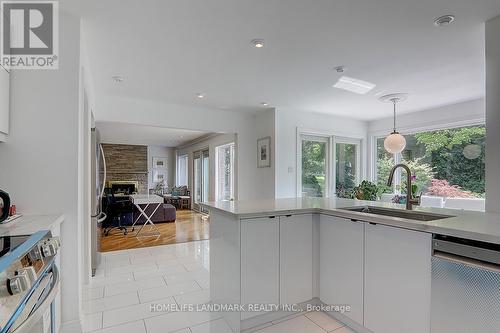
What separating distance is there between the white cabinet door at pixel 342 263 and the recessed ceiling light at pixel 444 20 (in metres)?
1.69

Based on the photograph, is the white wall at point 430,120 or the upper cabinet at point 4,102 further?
the white wall at point 430,120

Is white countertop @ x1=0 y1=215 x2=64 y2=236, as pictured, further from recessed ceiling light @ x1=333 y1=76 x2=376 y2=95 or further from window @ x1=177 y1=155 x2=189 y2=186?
window @ x1=177 y1=155 x2=189 y2=186

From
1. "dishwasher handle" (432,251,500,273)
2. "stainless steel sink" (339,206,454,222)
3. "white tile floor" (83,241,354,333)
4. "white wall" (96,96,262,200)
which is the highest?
"white wall" (96,96,262,200)

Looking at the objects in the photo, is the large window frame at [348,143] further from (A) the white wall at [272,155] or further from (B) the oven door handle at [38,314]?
(B) the oven door handle at [38,314]

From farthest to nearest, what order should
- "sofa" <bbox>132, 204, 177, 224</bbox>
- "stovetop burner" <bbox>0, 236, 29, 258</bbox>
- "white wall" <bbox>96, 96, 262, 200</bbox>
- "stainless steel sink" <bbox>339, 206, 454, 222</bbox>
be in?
"sofa" <bbox>132, 204, 177, 224</bbox>
"white wall" <bbox>96, 96, 262, 200</bbox>
"stainless steel sink" <bbox>339, 206, 454, 222</bbox>
"stovetop burner" <bbox>0, 236, 29, 258</bbox>

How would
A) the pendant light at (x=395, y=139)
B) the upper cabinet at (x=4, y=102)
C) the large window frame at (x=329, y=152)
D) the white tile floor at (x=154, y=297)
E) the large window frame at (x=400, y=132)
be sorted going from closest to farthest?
the upper cabinet at (x=4, y=102) → the white tile floor at (x=154, y=297) → the pendant light at (x=395, y=139) → the large window frame at (x=400, y=132) → the large window frame at (x=329, y=152)

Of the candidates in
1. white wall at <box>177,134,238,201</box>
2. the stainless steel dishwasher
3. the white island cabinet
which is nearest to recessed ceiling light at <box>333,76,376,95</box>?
the white island cabinet

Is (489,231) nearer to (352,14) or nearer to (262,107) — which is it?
(352,14)

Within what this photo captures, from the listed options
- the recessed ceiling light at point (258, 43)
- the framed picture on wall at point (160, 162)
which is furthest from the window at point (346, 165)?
the framed picture on wall at point (160, 162)

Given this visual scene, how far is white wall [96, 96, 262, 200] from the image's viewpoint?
13.7ft

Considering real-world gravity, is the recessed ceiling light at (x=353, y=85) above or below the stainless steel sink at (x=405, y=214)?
above

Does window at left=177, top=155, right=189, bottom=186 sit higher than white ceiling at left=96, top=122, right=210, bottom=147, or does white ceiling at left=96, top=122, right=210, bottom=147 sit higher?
white ceiling at left=96, top=122, right=210, bottom=147

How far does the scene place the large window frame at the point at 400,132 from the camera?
14.6 feet

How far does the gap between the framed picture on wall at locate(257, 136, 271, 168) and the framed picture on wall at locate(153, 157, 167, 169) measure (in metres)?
6.50
